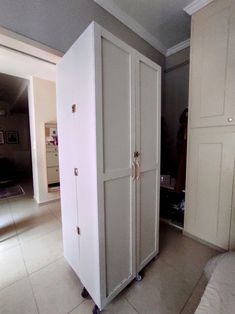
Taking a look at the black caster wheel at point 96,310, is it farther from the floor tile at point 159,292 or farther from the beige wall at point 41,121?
the beige wall at point 41,121

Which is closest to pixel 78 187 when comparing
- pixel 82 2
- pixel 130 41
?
pixel 82 2

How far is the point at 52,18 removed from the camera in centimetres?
143

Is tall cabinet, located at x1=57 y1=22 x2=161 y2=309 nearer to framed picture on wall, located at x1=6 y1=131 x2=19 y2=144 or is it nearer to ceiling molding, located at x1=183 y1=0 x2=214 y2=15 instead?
ceiling molding, located at x1=183 y1=0 x2=214 y2=15

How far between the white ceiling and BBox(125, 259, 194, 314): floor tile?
2.79 meters

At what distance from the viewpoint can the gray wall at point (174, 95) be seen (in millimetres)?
2592

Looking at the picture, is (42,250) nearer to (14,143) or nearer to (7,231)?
(7,231)

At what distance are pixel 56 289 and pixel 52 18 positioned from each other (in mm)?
2337

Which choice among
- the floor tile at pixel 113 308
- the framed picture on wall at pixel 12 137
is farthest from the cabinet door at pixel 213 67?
the framed picture on wall at pixel 12 137

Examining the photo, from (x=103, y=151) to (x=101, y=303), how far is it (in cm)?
105

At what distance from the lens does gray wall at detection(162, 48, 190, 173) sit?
8.50 feet

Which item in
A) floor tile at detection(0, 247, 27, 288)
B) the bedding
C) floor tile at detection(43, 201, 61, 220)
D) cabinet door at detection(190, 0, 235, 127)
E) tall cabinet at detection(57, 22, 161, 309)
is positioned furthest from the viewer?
floor tile at detection(43, 201, 61, 220)

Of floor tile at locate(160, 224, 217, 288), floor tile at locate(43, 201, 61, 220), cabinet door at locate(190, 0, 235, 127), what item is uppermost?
cabinet door at locate(190, 0, 235, 127)

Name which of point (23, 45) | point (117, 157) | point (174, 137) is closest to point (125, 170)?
point (117, 157)

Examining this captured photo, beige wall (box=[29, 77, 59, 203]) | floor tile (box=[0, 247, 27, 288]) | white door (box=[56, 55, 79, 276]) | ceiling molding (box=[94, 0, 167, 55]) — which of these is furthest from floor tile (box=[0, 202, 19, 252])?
ceiling molding (box=[94, 0, 167, 55])
